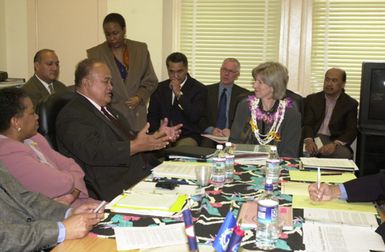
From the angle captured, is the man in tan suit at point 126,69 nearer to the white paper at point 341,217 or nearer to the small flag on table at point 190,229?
the white paper at point 341,217

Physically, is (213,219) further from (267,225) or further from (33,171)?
(33,171)

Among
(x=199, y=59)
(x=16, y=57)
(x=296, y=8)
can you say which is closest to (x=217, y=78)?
(x=199, y=59)

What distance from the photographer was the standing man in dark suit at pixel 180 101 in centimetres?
432

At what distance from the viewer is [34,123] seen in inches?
91.7

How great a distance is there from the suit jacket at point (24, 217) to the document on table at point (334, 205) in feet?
3.23

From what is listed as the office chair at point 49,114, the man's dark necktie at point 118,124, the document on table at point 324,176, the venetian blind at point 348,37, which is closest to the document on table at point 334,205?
the document on table at point 324,176

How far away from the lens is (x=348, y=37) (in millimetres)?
4926

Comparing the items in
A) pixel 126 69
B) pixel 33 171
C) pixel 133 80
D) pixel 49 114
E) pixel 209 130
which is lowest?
pixel 209 130

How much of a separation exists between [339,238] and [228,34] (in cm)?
387

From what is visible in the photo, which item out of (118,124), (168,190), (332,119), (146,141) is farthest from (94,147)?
(332,119)

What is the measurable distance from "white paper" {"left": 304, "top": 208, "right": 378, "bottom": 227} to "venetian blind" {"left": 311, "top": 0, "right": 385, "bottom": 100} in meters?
3.48

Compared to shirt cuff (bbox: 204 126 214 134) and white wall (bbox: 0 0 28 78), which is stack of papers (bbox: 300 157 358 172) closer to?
shirt cuff (bbox: 204 126 214 134)

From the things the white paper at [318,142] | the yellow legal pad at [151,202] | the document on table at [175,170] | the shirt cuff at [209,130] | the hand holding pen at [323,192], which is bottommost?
the white paper at [318,142]

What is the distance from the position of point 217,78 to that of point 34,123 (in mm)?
3164
